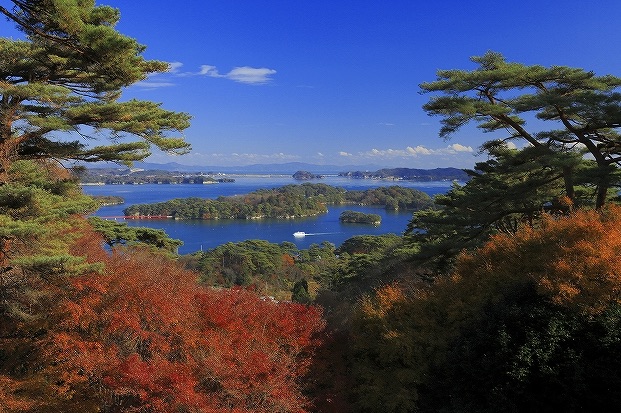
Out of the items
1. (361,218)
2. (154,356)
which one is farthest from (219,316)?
(361,218)

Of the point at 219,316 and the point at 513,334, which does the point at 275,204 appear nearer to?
the point at 219,316

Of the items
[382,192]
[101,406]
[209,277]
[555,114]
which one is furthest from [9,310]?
[382,192]

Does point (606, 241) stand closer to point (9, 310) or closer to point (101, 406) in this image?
point (101, 406)

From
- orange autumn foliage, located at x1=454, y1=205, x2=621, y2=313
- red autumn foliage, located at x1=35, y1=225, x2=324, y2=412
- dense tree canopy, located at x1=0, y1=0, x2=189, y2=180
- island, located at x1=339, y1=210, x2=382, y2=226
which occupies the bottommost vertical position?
island, located at x1=339, y1=210, x2=382, y2=226

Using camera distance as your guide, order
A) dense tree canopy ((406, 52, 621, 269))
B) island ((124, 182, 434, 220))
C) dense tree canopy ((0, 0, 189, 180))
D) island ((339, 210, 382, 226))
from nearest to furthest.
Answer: dense tree canopy ((0, 0, 189, 180))
dense tree canopy ((406, 52, 621, 269))
island ((339, 210, 382, 226))
island ((124, 182, 434, 220))

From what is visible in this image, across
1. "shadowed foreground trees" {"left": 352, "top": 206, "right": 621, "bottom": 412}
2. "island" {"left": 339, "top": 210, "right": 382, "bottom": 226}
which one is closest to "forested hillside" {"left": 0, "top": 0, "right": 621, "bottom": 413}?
"shadowed foreground trees" {"left": 352, "top": 206, "right": 621, "bottom": 412}

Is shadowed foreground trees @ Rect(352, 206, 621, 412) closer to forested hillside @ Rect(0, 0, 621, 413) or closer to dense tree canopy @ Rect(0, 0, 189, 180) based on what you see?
forested hillside @ Rect(0, 0, 621, 413)

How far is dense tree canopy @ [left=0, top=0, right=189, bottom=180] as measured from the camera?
4.91 metres

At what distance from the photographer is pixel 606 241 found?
5.84 meters

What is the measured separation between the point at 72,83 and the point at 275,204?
250 feet

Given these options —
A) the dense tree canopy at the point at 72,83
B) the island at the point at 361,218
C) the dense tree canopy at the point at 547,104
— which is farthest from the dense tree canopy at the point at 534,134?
the island at the point at 361,218

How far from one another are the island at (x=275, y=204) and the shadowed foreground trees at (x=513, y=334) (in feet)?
202

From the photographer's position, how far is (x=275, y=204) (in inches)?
3258

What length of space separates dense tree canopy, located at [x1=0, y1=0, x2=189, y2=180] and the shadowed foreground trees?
5.08 meters
